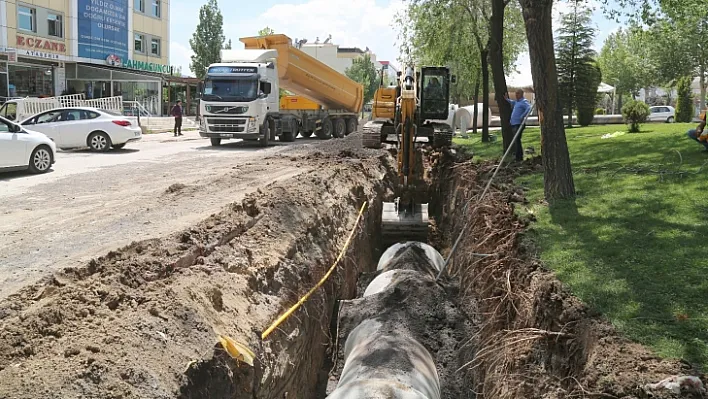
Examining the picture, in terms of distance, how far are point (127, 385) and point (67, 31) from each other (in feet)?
114

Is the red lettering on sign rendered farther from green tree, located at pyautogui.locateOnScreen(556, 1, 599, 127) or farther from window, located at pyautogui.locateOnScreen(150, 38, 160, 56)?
green tree, located at pyautogui.locateOnScreen(556, 1, 599, 127)

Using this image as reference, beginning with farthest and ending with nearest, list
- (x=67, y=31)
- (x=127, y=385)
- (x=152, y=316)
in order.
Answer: (x=67, y=31)
(x=152, y=316)
(x=127, y=385)

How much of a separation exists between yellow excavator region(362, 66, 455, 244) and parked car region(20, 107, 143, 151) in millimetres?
9326

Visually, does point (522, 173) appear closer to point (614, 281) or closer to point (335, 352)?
point (335, 352)

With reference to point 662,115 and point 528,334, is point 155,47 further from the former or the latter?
point 528,334

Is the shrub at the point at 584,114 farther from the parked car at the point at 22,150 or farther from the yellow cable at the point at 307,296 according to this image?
the parked car at the point at 22,150

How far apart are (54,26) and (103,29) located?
3259 mm

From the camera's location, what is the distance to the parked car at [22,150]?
1336cm

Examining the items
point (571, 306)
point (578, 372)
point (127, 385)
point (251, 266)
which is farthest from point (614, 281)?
point (127, 385)

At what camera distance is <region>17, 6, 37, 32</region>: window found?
3084 centimetres

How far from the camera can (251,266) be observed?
22.9ft

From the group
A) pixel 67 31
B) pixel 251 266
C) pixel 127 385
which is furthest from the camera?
pixel 67 31

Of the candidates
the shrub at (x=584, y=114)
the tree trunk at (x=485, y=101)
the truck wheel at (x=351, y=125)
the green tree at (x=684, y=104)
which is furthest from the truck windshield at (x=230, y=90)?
the green tree at (x=684, y=104)

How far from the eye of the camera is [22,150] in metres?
13.7
